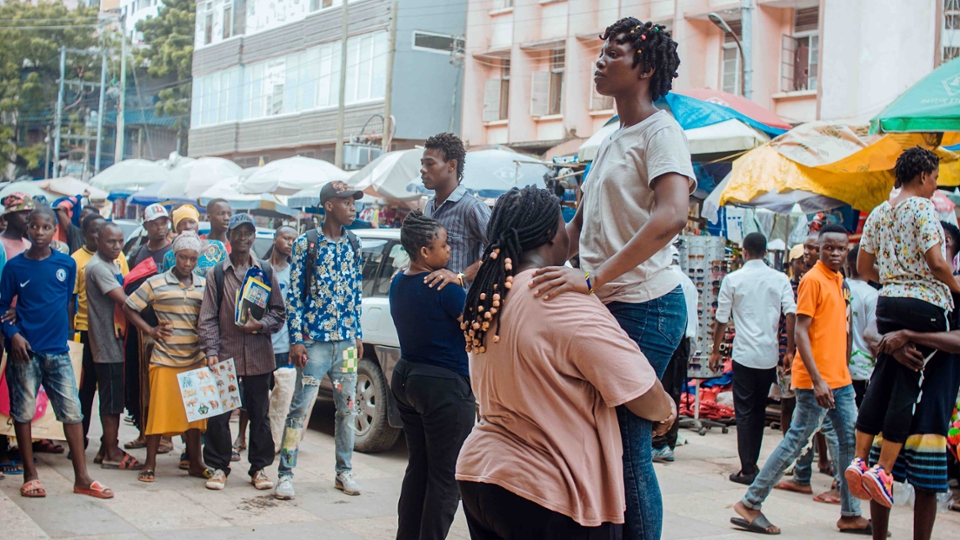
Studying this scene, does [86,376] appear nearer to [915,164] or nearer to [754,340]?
[754,340]

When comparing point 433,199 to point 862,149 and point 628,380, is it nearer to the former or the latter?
point 628,380

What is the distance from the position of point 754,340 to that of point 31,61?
5166 centimetres

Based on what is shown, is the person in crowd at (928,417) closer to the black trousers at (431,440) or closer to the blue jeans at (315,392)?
the black trousers at (431,440)

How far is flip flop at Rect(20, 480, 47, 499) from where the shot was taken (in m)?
6.02

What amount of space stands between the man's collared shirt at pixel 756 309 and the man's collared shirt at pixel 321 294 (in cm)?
320

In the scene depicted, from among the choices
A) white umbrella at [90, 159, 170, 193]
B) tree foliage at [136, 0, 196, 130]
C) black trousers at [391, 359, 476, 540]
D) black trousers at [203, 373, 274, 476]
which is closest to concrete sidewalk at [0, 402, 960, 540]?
black trousers at [203, 373, 274, 476]

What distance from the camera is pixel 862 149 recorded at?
848 cm

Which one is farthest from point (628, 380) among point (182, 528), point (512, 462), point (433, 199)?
point (182, 528)

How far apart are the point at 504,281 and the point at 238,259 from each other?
4311mm

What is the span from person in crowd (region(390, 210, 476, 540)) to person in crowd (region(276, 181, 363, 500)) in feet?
5.59

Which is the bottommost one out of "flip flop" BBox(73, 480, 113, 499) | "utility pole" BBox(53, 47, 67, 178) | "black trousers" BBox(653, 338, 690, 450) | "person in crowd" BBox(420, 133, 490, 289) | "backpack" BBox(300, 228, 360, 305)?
"flip flop" BBox(73, 480, 113, 499)

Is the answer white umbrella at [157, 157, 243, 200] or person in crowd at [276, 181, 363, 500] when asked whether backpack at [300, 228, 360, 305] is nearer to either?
person in crowd at [276, 181, 363, 500]

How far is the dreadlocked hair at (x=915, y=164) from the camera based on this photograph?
5137mm

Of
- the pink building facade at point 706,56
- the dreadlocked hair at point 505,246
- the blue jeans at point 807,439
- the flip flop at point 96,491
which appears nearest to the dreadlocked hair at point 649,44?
the dreadlocked hair at point 505,246
